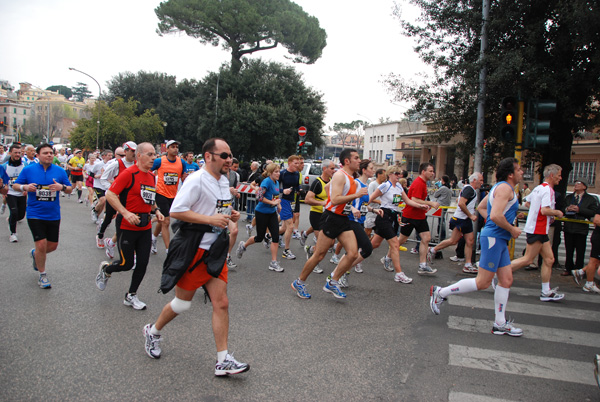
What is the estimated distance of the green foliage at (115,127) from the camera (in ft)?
127

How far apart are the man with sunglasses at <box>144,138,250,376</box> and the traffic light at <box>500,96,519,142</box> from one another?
668cm

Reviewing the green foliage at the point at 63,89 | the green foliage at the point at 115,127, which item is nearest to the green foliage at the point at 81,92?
the green foliage at the point at 63,89

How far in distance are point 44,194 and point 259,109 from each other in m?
28.1

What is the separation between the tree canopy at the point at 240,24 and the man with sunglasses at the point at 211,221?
32.2m

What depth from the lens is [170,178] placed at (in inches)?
303

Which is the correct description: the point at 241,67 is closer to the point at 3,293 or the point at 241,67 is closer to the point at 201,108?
the point at 201,108

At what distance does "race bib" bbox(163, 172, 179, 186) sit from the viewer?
7.66 meters

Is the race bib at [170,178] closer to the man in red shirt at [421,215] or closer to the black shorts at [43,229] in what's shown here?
the black shorts at [43,229]

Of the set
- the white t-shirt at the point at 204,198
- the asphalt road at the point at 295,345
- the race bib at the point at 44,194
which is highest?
the white t-shirt at the point at 204,198

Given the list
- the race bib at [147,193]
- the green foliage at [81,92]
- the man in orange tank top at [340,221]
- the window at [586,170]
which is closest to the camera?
the race bib at [147,193]

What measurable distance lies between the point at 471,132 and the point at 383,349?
294 inches

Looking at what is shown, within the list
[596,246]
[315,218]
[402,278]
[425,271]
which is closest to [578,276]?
[596,246]

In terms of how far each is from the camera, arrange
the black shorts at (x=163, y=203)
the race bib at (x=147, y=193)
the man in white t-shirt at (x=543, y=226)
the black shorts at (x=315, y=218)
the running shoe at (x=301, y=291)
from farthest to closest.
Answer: the black shorts at (x=315, y=218) < the black shorts at (x=163, y=203) < the man in white t-shirt at (x=543, y=226) < the running shoe at (x=301, y=291) < the race bib at (x=147, y=193)

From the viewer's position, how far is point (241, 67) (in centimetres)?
3559
